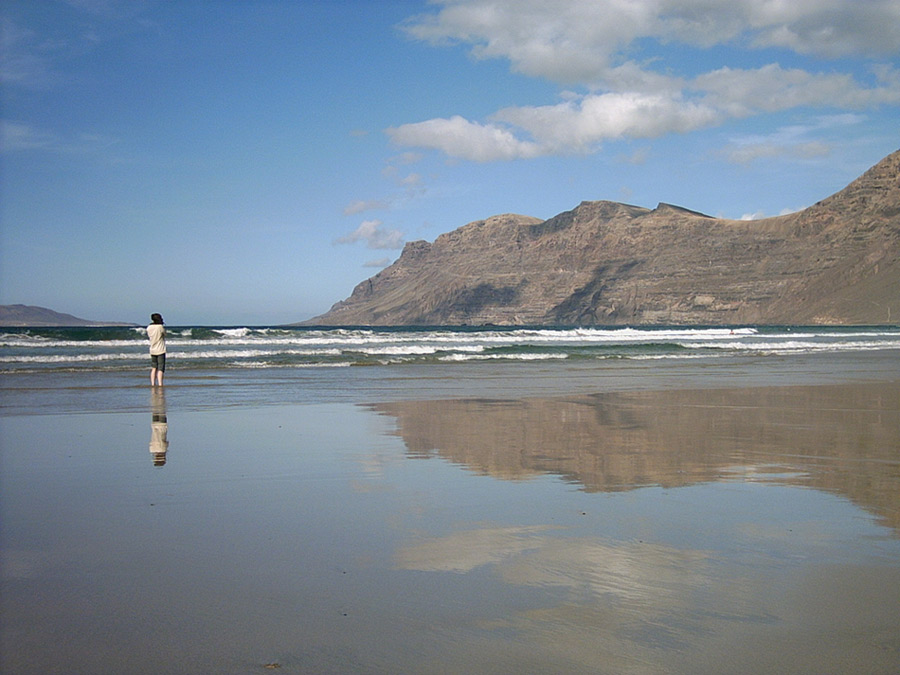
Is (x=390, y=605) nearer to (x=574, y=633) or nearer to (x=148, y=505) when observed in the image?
(x=574, y=633)

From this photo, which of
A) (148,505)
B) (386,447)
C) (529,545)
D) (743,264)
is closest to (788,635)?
(529,545)

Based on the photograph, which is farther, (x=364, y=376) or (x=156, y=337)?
(x=364, y=376)

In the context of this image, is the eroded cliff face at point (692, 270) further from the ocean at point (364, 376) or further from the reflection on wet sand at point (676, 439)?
the reflection on wet sand at point (676, 439)

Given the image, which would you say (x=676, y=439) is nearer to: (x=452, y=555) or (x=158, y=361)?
(x=452, y=555)

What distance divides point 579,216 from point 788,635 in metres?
187

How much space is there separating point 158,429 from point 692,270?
15258 cm

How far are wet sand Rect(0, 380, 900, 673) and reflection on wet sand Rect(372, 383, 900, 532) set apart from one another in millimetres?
62

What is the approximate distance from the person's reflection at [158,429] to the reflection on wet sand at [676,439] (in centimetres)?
252

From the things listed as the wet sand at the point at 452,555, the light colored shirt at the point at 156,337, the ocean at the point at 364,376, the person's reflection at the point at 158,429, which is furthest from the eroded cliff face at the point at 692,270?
the wet sand at the point at 452,555

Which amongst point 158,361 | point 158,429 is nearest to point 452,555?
point 158,429

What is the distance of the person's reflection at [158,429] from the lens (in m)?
7.52

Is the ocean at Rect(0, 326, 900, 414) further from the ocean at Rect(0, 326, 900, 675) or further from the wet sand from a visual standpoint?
the wet sand

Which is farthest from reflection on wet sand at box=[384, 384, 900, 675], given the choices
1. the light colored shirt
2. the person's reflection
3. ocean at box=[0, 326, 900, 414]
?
the light colored shirt

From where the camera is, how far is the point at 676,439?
8.55 m
